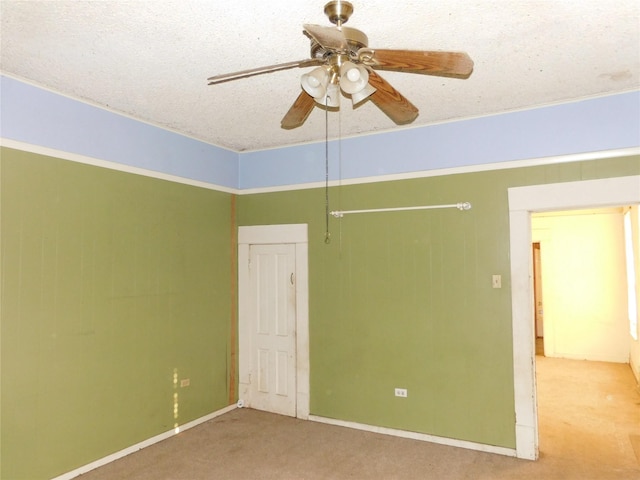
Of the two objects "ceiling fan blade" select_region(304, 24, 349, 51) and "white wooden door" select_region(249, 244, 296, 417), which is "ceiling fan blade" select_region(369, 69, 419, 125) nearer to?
"ceiling fan blade" select_region(304, 24, 349, 51)

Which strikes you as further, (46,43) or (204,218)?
(204,218)

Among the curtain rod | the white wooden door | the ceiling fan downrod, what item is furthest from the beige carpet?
the ceiling fan downrod

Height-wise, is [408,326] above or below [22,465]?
above

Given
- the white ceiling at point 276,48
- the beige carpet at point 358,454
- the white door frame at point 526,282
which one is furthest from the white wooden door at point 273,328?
the white door frame at point 526,282

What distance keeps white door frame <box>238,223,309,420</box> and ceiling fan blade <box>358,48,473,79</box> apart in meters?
2.77

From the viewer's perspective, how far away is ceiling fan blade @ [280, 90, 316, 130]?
242 centimetres

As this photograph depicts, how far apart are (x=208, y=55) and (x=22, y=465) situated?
2.93m

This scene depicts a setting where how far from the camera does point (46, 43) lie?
258 cm

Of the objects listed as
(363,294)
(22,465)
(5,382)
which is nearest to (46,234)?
(5,382)

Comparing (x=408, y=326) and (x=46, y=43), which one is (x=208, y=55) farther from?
(x=408, y=326)

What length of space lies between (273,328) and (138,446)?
1644mm

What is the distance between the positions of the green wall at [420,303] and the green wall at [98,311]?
111cm

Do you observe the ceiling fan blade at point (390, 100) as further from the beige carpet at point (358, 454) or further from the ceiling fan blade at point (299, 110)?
the beige carpet at point (358, 454)

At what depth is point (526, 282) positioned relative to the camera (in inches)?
143
